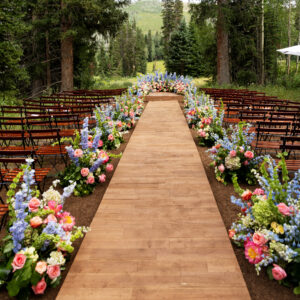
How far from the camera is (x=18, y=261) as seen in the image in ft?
7.43

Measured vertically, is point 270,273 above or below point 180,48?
below

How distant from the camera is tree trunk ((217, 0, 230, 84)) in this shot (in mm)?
18672

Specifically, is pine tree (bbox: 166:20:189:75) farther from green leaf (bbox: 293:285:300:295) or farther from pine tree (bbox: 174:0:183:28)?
green leaf (bbox: 293:285:300:295)

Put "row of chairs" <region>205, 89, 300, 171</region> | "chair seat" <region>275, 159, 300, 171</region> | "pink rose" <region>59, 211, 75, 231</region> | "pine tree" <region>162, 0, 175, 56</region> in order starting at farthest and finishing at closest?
"pine tree" <region>162, 0, 175, 56</region>
"row of chairs" <region>205, 89, 300, 171</region>
"chair seat" <region>275, 159, 300, 171</region>
"pink rose" <region>59, 211, 75, 231</region>

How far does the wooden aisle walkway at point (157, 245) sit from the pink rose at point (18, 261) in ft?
1.47

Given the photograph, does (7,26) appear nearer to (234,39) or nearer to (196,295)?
(196,295)

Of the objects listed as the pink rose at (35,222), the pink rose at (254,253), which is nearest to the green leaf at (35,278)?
the pink rose at (35,222)

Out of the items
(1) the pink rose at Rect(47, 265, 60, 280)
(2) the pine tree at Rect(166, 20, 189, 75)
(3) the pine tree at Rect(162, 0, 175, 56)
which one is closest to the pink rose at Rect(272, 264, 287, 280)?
(1) the pink rose at Rect(47, 265, 60, 280)

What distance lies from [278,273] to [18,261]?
85.2 inches

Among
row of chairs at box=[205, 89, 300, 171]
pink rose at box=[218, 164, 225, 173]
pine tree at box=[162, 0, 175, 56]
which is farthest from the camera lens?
pine tree at box=[162, 0, 175, 56]

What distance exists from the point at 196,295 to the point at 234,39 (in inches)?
850

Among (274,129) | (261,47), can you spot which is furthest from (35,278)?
(261,47)

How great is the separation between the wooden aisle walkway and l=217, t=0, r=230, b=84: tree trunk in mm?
16771

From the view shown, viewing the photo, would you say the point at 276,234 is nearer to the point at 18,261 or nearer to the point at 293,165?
the point at 18,261
